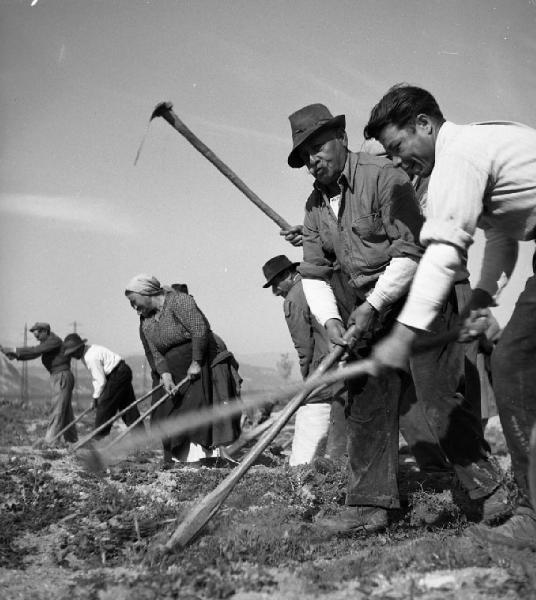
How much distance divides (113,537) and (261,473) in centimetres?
223

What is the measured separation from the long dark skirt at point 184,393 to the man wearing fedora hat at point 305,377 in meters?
1.18

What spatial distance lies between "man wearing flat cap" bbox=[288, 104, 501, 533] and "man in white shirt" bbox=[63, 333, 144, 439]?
20.1 ft

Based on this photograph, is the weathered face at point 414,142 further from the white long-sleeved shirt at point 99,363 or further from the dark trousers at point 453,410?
the white long-sleeved shirt at point 99,363

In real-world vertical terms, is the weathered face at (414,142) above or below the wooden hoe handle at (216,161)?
below

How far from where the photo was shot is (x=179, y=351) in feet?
25.6

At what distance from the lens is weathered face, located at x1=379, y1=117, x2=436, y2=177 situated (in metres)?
3.49

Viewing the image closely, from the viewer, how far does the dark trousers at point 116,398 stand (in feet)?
32.6

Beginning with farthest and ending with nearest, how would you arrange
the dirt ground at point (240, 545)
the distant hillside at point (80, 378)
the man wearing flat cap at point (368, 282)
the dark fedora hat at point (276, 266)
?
the distant hillside at point (80, 378)
the dark fedora hat at point (276, 266)
the man wearing flat cap at point (368, 282)
the dirt ground at point (240, 545)

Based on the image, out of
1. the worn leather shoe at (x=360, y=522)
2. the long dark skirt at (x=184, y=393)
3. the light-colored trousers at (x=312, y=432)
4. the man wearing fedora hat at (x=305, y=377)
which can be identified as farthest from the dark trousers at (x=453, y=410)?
the long dark skirt at (x=184, y=393)

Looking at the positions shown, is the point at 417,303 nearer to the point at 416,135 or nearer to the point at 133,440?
the point at 416,135

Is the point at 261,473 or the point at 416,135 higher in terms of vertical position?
the point at 416,135

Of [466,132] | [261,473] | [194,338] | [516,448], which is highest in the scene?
[466,132]

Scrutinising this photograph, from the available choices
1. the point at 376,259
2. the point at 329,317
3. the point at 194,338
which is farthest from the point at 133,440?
the point at 194,338

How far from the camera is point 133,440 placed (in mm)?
4039
